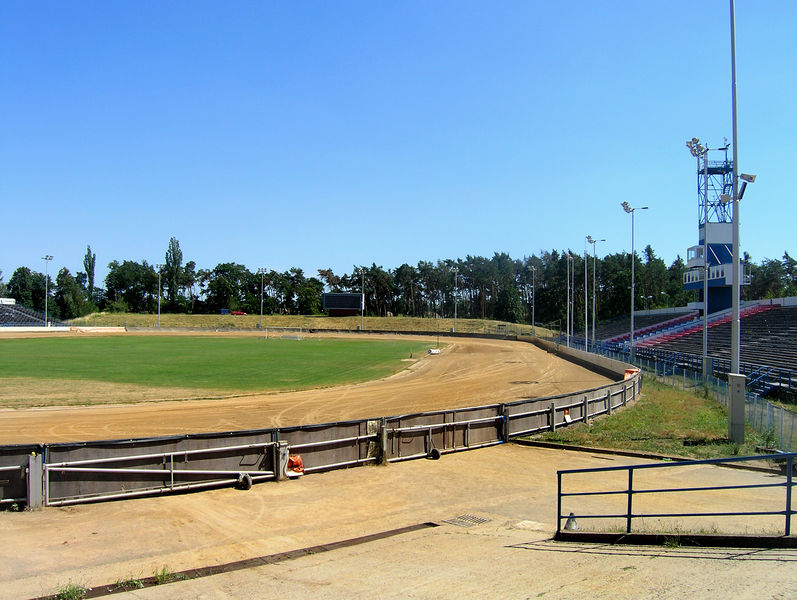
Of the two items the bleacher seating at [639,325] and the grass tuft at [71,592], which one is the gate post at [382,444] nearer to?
the grass tuft at [71,592]

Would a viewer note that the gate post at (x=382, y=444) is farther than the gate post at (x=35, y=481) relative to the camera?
Yes

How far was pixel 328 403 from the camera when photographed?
2906cm

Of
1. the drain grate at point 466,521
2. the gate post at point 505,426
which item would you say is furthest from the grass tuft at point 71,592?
the gate post at point 505,426

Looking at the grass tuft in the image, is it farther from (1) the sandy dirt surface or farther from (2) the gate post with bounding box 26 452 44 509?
(2) the gate post with bounding box 26 452 44 509

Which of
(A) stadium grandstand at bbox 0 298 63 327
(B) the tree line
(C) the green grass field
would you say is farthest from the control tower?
(A) stadium grandstand at bbox 0 298 63 327

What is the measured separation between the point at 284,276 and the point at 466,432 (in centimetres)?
16847

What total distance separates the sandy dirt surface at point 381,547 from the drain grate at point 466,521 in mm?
165

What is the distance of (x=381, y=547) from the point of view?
9.70m

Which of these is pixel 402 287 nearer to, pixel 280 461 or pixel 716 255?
pixel 716 255

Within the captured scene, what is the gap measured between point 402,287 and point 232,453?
166841mm

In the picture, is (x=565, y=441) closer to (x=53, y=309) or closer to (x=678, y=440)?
(x=678, y=440)

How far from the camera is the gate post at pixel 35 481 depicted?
1111 centimetres

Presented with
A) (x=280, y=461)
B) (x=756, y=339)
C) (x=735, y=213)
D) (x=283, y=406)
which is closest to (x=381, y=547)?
(x=280, y=461)

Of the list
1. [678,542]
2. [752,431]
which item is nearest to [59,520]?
[678,542]
